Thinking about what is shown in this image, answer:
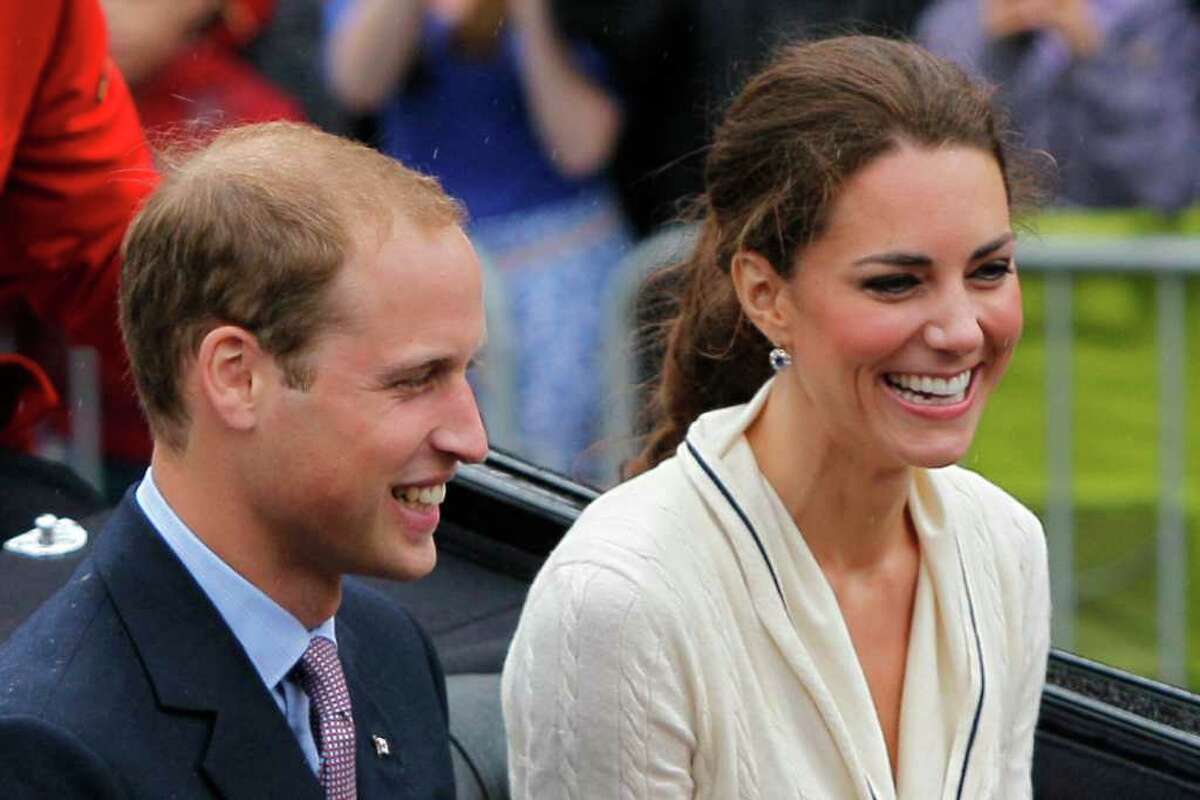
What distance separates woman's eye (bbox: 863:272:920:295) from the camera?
2.20 meters

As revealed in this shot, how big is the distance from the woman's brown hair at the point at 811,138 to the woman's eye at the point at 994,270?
3.6 inches

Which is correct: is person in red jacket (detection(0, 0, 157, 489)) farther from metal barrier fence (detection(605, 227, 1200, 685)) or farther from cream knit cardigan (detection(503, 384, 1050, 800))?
metal barrier fence (detection(605, 227, 1200, 685))

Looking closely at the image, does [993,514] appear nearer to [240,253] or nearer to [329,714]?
[329,714]

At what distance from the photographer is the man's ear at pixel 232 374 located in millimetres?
1643

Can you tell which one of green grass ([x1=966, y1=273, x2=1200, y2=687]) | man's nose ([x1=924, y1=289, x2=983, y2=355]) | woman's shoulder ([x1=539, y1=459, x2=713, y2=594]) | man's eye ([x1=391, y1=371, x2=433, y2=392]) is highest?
man's nose ([x1=924, y1=289, x2=983, y2=355])

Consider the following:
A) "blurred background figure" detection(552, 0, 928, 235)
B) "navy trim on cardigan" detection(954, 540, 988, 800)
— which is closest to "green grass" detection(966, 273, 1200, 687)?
"blurred background figure" detection(552, 0, 928, 235)

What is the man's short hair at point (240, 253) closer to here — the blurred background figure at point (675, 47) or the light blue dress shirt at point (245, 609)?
the light blue dress shirt at point (245, 609)

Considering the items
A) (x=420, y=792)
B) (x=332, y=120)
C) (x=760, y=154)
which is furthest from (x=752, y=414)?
(x=332, y=120)

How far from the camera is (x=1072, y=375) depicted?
413 cm

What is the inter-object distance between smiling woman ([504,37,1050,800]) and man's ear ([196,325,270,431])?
609 mm

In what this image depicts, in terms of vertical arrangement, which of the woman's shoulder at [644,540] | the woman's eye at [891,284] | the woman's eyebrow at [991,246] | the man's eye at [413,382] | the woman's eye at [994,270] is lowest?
the woman's shoulder at [644,540]

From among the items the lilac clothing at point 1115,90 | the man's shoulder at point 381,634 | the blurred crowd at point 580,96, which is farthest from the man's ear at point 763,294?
the lilac clothing at point 1115,90

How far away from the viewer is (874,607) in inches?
92.8

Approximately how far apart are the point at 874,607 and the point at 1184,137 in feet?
6.09
